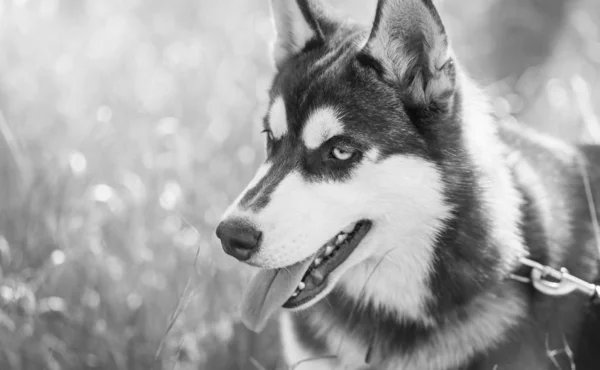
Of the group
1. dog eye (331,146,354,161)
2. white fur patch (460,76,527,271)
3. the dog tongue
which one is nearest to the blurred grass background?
the dog tongue

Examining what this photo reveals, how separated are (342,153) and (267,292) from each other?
586 millimetres

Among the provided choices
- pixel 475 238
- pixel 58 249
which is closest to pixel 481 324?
pixel 475 238

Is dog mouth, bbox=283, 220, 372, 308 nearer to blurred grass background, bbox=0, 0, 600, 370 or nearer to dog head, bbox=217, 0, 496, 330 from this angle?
dog head, bbox=217, 0, 496, 330

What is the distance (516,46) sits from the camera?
22.4 feet

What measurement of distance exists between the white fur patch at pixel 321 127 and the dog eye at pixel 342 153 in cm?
6

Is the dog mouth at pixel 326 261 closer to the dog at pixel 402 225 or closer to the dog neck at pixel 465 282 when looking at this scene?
the dog at pixel 402 225

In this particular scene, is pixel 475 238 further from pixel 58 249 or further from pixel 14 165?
pixel 14 165

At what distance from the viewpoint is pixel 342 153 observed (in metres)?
2.64

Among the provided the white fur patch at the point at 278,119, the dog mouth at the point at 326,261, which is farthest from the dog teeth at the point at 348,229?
the white fur patch at the point at 278,119

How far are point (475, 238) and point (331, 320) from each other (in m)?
0.66

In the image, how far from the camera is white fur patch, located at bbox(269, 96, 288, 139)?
2783mm

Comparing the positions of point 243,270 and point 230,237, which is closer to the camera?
point 230,237

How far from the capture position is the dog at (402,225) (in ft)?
8.38

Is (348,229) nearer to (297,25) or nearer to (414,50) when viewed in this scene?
(414,50)
